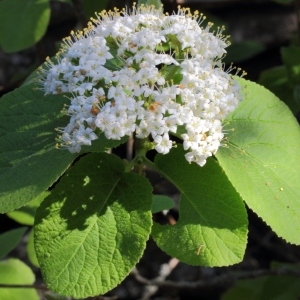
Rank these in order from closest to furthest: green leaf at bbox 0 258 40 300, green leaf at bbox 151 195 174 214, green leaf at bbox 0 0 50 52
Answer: green leaf at bbox 151 195 174 214, green leaf at bbox 0 258 40 300, green leaf at bbox 0 0 50 52


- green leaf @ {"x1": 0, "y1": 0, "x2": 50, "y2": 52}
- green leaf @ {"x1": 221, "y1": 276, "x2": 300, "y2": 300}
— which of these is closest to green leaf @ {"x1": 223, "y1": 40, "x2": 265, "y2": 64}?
green leaf @ {"x1": 0, "y1": 0, "x2": 50, "y2": 52}

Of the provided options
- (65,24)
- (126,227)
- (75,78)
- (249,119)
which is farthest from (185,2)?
(126,227)

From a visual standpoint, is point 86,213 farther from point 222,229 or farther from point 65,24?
point 65,24

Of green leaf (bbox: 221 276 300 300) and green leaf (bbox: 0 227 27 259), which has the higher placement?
green leaf (bbox: 0 227 27 259)

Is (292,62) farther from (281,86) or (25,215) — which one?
(25,215)

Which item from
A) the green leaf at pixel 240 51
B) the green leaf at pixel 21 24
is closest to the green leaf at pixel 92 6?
the green leaf at pixel 21 24

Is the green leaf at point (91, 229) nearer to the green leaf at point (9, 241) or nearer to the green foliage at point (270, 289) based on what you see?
the green leaf at point (9, 241)

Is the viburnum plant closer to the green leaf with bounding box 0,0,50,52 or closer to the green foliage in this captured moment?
the green leaf with bounding box 0,0,50,52
